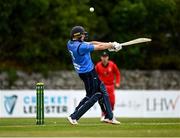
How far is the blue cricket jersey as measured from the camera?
55.0ft

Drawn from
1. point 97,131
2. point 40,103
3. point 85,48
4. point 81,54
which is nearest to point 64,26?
point 40,103

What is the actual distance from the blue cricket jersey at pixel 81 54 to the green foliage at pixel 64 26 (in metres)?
19.7

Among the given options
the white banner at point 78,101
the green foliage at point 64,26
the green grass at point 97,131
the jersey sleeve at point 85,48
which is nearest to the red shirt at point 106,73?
the green grass at point 97,131

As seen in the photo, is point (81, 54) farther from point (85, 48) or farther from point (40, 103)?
point (40, 103)

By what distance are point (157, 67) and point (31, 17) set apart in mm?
6926

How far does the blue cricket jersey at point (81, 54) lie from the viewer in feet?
55.0

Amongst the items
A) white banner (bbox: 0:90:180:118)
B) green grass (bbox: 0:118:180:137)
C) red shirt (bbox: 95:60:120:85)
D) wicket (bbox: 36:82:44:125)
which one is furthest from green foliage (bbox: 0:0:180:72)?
green grass (bbox: 0:118:180:137)

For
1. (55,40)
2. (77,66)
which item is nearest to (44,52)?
(55,40)

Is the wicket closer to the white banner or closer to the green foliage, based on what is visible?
the white banner

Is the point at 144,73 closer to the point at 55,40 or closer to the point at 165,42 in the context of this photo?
the point at 165,42

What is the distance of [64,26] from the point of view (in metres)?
37.5

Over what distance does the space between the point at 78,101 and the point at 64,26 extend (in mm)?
8768

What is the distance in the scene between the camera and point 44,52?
125ft

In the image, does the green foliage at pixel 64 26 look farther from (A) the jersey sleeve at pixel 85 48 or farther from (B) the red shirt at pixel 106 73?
(A) the jersey sleeve at pixel 85 48
